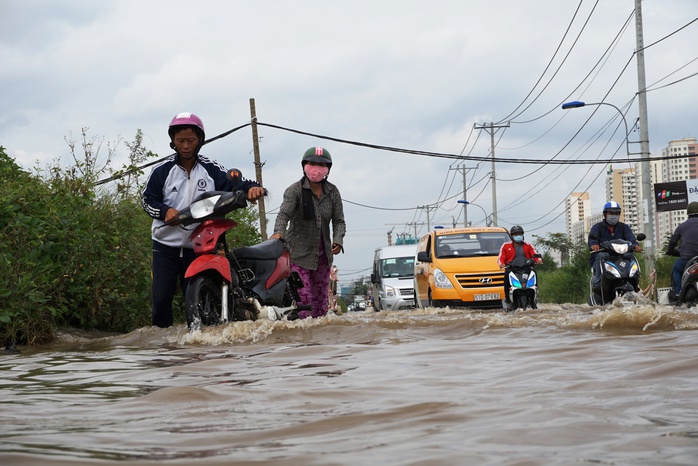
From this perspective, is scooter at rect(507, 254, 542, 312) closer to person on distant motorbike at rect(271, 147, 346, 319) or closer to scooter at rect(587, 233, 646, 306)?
scooter at rect(587, 233, 646, 306)

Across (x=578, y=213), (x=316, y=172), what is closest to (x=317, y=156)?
(x=316, y=172)

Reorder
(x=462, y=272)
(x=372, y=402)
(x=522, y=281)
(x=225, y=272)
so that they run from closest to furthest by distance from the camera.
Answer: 1. (x=372, y=402)
2. (x=225, y=272)
3. (x=522, y=281)
4. (x=462, y=272)

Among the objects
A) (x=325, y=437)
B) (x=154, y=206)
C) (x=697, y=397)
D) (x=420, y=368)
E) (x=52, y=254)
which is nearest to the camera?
(x=325, y=437)

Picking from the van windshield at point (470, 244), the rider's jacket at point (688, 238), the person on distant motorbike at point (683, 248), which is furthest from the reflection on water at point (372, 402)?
the van windshield at point (470, 244)

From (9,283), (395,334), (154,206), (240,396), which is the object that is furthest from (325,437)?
(9,283)

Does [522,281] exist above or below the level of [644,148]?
below

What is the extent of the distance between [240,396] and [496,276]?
13766 mm

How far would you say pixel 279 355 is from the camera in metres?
5.53

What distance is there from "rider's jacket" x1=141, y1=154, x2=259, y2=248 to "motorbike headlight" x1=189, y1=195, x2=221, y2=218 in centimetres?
29

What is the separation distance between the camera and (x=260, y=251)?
7824mm

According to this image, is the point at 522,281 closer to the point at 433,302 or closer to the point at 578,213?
the point at 433,302

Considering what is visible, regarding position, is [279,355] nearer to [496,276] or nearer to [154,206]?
[154,206]

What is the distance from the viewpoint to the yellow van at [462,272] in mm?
16750

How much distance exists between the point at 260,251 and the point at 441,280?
30.6 ft
